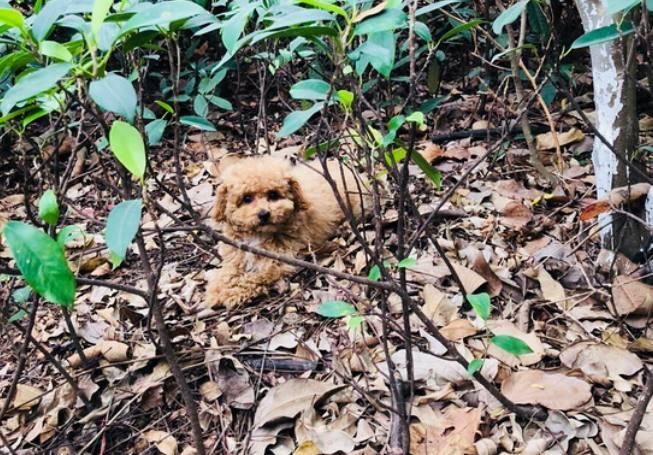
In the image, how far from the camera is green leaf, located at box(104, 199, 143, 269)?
49.6 inches

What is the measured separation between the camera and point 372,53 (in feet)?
5.00

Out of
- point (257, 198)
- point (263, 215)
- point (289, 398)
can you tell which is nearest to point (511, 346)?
point (289, 398)

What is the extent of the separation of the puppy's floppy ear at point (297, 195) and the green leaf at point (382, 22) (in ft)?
6.87

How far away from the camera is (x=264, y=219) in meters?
3.36

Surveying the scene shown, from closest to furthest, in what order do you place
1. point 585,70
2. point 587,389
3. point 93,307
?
point 587,389 < point 93,307 < point 585,70

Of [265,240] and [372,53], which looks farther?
[265,240]

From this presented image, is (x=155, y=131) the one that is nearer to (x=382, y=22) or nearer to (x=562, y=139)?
(x=382, y=22)

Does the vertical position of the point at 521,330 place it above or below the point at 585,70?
below

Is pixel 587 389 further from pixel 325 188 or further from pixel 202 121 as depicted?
pixel 325 188

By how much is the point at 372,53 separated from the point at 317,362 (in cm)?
145

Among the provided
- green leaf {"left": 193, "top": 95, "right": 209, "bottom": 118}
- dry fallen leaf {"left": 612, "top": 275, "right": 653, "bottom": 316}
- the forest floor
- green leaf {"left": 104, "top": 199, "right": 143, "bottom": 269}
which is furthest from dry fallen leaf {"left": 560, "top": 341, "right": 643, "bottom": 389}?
green leaf {"left": 193, "top": 95, "right": 209, "bottom": 118}

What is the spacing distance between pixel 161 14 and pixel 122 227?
50 centimetres

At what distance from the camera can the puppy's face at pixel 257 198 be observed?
3373 mm

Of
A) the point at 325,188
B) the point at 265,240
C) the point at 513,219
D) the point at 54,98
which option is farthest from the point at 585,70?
the point at 54,98
